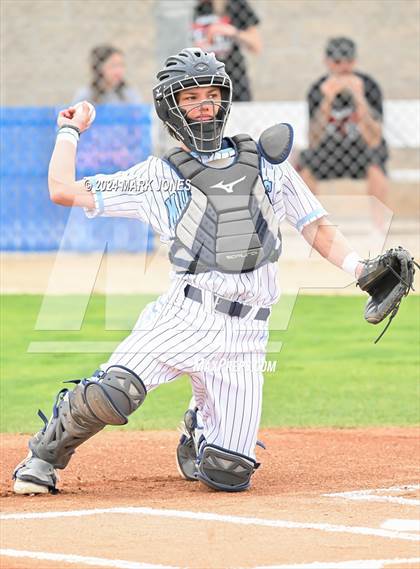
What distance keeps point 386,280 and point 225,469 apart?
1.02 meters

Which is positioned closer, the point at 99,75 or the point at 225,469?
the point at 225,469

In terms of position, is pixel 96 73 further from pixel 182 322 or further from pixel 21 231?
pixel 182 322

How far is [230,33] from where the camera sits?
45.2 feet

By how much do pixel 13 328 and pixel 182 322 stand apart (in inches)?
210

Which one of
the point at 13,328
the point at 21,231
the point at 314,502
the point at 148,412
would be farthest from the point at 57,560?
the point at 21,231

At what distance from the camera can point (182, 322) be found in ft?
17.9

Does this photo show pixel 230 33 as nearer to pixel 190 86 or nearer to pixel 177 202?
pixel 190 86

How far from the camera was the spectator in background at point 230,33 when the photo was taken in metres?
13.7

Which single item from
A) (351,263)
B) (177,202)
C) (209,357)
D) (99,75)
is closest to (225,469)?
(209,357)

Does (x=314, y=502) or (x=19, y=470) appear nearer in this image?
(x=314, y=502)

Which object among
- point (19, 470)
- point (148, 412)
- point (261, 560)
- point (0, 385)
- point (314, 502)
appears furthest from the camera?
point (0, 385)

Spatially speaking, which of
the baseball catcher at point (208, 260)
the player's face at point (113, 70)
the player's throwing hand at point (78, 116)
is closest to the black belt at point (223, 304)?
the baseball catcher at point (208, 260)

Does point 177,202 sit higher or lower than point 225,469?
higher

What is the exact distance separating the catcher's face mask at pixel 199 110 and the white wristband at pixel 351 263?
0.71 meters
